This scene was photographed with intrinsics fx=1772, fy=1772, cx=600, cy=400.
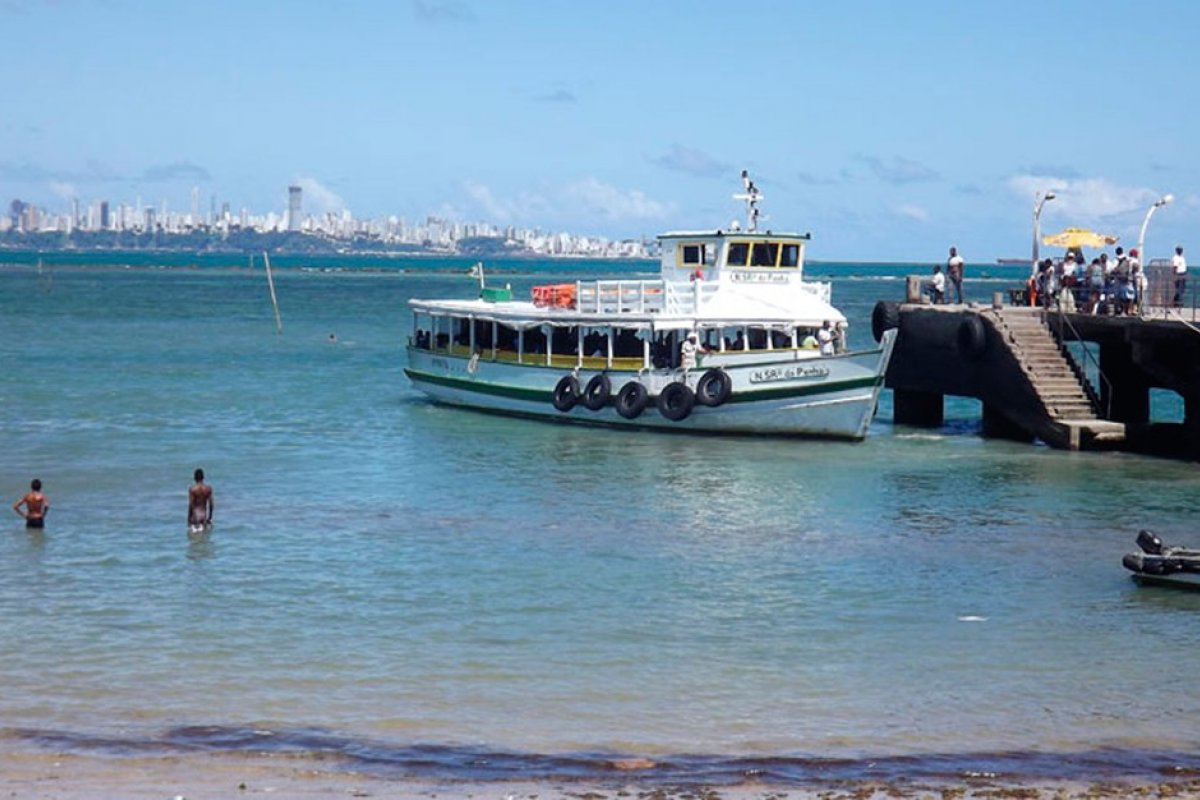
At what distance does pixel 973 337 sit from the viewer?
4044 centimetres

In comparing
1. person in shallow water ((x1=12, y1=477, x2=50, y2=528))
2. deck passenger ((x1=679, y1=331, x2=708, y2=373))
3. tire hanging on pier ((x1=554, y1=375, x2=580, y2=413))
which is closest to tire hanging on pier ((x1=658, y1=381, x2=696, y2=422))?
deck passenger ((x1=679, y1=331, x2=708, y2=373))

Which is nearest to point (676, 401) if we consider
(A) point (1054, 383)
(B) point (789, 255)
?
(B) point (789, 255)

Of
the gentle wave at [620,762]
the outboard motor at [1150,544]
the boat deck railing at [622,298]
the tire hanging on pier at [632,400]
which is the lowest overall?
the gentle wave at [620,762]

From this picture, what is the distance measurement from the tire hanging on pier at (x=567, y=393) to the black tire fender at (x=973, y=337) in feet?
30.4

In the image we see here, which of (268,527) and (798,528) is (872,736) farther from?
(268,527)

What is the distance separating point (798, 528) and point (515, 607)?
315 inches

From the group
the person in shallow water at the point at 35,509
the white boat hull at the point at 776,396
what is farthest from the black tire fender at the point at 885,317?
the person in shallow water at the point at 35,509

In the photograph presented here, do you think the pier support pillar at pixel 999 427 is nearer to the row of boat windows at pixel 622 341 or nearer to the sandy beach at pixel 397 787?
the row of boat windows at pixel 622 341

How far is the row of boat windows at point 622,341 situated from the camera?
137 feet

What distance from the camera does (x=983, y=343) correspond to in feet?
132

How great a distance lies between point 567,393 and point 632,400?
2.24 meters

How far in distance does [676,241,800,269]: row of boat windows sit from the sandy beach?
28.0 meters

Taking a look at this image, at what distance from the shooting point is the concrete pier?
123 feet

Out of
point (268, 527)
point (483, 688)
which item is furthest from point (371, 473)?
point (483, 688)
